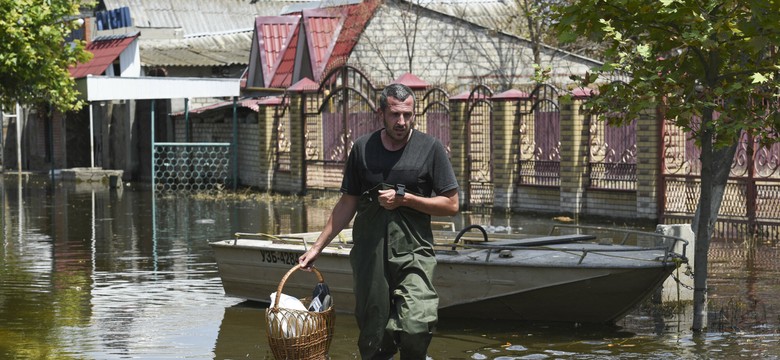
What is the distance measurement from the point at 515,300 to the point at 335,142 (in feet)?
61.7

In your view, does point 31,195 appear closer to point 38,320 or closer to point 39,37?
point 39,37

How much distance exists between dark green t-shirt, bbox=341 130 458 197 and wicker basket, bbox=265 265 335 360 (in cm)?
71

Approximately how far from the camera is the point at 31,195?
32094mm

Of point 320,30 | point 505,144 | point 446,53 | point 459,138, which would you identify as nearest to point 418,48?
point 446,53

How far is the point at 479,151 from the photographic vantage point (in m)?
24.5

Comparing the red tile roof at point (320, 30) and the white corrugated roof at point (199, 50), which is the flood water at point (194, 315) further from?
the white corrugated roof at point (199, 50)

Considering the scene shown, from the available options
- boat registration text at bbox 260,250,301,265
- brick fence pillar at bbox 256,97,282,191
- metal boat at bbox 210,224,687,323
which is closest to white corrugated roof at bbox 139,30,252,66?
brick fence pillar at bbox 256,97,282,191

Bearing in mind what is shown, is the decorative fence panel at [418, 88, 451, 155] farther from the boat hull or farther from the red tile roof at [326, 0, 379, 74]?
the boat hull

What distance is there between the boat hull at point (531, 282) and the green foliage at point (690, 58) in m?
1.22

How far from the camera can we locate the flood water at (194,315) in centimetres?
1029

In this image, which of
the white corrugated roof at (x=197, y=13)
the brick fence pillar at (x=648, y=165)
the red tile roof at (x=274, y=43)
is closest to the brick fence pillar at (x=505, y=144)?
the brick fence pillar at (x=648, y=165)

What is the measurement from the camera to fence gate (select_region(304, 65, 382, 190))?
28359mm

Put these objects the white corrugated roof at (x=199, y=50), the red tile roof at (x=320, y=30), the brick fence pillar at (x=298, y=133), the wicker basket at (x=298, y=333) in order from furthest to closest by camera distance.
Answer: the white corrugated roof at (x=199, y=50), the red tile roof at (x=320, y=30), the brick fence pillar at (x=298, y=133), the wicker basket at (x=298, y=333)

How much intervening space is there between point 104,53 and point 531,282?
31186 mm
